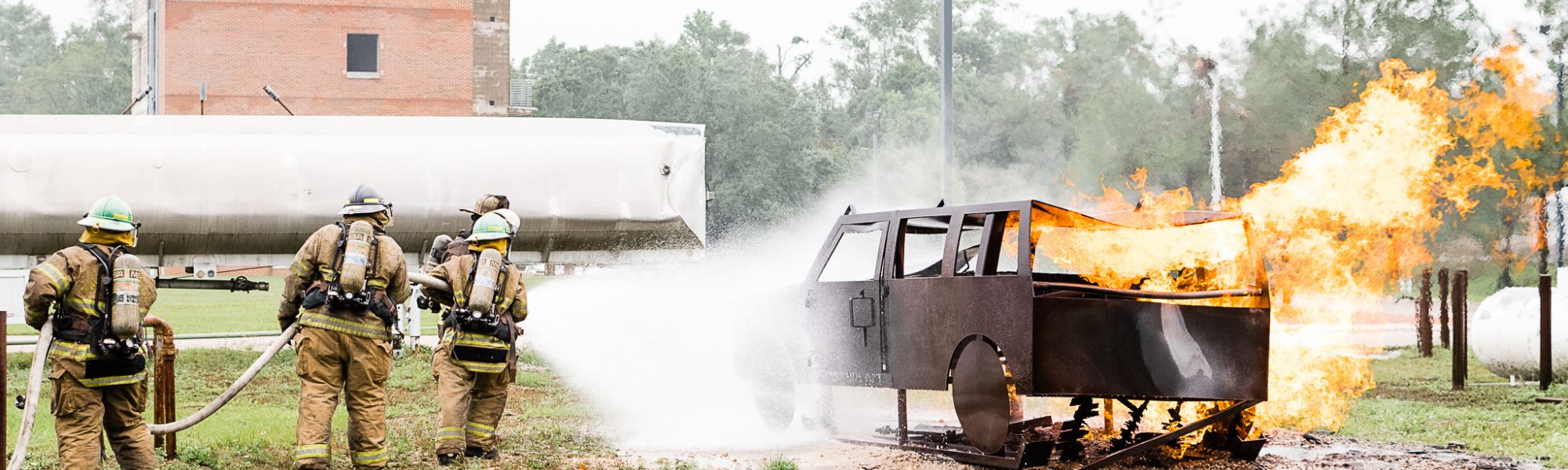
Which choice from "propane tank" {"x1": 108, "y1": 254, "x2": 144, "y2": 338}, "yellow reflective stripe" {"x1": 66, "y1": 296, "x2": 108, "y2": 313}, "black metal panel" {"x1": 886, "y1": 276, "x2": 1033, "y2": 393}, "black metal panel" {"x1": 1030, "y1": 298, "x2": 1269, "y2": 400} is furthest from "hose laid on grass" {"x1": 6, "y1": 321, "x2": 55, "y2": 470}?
"black metal panel" {"x1": 1030, "y1": 298, "x2": 1269, "y2": 400}

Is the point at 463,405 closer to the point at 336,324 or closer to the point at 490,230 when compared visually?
the point at 490,230

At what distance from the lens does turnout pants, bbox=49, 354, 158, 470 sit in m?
7.54

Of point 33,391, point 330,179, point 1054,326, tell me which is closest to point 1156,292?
point 1054,326

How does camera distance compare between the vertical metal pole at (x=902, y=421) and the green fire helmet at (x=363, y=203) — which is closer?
the green fire helmet at (x=363, y=203)

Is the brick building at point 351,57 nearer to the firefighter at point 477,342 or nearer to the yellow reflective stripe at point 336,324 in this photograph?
the firefighter at point 477,342

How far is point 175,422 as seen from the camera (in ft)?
28.7

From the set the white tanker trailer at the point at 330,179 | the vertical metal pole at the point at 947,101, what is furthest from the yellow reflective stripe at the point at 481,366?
the vertical metal pole at the point at 947,101

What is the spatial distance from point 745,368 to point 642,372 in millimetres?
2553

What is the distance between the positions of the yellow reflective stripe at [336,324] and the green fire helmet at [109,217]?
1089 mm

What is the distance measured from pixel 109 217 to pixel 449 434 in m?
2.58

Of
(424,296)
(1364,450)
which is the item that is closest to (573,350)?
(424,296)

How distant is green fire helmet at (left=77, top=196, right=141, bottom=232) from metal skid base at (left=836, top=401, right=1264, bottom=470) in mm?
4693

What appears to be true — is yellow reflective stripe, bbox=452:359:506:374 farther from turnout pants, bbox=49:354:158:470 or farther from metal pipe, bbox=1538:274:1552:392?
metal pipe, bbox=1538:274:1552:392

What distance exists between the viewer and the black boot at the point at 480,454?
375 inches
